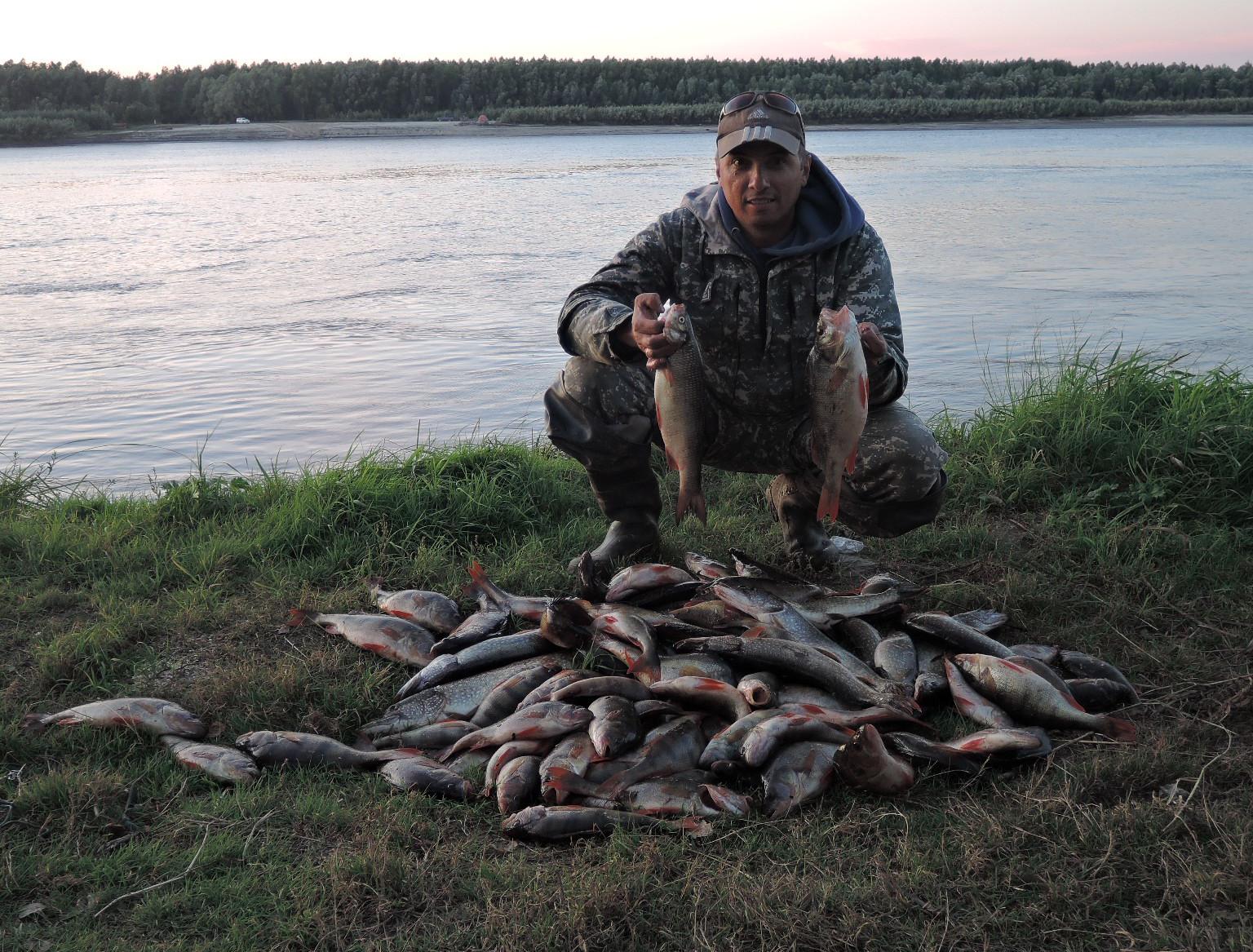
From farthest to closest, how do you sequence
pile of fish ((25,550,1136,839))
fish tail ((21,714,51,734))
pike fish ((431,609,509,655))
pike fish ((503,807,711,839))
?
pike fish ((431,609,509,655)) < fish tail ((21,714,51,734)) < pile of fish ((25,550,1136,839)) < pike fish ((503,807,711,839))

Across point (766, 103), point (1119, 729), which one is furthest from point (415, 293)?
point (1119, 729)

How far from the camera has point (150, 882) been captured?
343cm

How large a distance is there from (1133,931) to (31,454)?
8.43 meters

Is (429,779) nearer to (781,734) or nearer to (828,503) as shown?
(781,734)

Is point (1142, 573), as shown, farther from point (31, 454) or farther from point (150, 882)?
point (31, 454)

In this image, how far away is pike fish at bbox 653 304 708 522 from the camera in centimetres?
402

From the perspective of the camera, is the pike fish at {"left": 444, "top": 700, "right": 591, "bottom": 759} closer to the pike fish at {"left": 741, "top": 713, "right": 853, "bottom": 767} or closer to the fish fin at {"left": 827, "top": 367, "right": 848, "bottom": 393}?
the pike fish at {"left": 741, "top": 713, "right": 853, "bottom": 767}

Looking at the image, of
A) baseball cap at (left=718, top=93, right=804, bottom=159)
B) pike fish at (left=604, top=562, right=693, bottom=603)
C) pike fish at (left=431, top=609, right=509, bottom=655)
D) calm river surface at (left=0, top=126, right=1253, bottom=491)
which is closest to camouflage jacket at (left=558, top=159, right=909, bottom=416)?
baseball cap at (left=718, top=93, right=804, bottom=159)

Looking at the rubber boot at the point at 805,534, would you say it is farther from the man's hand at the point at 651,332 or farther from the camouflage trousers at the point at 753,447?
the man's hand at the point at 651,332

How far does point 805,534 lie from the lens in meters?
5.83

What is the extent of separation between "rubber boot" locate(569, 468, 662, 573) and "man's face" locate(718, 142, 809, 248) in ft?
4.50

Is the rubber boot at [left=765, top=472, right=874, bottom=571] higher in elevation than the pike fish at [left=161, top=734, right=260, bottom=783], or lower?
higher

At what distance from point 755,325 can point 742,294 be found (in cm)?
16

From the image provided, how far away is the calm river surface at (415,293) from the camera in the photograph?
9.81 metres
